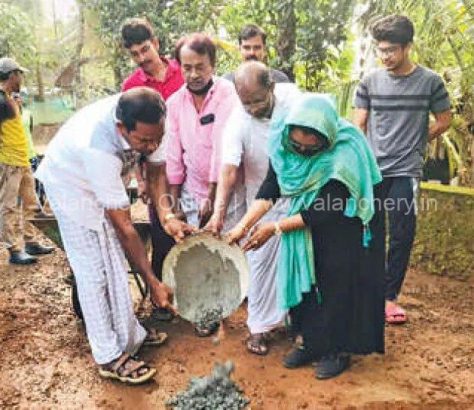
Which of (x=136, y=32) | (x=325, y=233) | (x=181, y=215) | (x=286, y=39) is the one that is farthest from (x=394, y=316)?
(x=286, y=39)

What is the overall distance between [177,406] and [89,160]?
137 centimetres

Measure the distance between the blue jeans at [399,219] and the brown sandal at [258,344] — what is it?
1037mm

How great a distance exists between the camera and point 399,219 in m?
3.98

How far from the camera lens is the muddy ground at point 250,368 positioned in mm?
3209

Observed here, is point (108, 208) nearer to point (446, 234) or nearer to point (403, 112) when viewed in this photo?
point (403, 112)

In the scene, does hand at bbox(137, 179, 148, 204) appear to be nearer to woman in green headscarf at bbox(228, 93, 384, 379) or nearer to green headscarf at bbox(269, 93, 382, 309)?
woman in green headscarf at bbox(228, 93, 384, 379)

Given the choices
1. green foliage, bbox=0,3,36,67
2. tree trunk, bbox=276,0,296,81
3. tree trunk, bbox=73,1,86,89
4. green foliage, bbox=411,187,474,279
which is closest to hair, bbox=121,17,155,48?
tree trunk, bbox=276,0,296,81

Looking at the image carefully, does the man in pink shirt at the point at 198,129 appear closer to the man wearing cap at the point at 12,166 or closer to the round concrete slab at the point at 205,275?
the round concrete slab at the point at 205,275

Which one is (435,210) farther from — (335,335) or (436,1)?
(335,335)

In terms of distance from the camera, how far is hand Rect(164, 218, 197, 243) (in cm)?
331

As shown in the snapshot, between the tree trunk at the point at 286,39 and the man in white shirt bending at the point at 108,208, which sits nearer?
the man in white shirt bending at the point at 108,208

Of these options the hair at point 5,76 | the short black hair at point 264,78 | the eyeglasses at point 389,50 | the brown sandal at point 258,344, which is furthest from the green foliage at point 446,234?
the hair at point 5,76

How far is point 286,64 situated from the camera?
20.3 feet

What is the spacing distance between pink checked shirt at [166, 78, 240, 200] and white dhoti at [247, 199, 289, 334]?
478 millimetres
